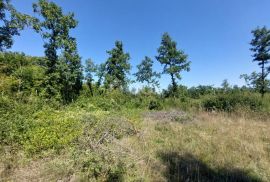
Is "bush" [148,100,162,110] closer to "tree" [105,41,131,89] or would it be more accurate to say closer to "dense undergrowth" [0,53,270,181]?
"tree" [105,41,131,89]

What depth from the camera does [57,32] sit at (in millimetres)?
12734

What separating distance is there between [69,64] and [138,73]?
1178 cm

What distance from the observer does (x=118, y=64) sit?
61.2 feet

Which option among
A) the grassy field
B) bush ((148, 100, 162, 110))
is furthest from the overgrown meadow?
bush ((148, 100, 162, 110))

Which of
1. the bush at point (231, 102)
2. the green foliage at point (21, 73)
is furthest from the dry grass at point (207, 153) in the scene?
the green foliage at point (21, 73)

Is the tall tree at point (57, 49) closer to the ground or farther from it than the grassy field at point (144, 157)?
farther from it

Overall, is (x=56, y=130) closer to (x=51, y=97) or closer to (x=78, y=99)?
(x=51, y=97)

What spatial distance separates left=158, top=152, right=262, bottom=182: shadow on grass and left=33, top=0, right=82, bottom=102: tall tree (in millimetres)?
10211

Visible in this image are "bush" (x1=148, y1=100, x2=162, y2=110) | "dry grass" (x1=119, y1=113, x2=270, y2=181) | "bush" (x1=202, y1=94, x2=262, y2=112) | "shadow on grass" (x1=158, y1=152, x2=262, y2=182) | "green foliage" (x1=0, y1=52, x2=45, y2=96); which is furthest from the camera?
"bush" (x1=148, y1=100, x2=162, y2=110)

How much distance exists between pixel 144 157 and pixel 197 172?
1054mm

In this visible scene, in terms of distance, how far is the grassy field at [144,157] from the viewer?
10.8 ft

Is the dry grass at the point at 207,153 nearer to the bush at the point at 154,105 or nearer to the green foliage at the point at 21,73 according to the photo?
the bush at the point at 154,105

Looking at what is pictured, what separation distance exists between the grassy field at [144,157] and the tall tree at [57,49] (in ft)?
24.0

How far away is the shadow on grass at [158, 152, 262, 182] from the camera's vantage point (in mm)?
3295
